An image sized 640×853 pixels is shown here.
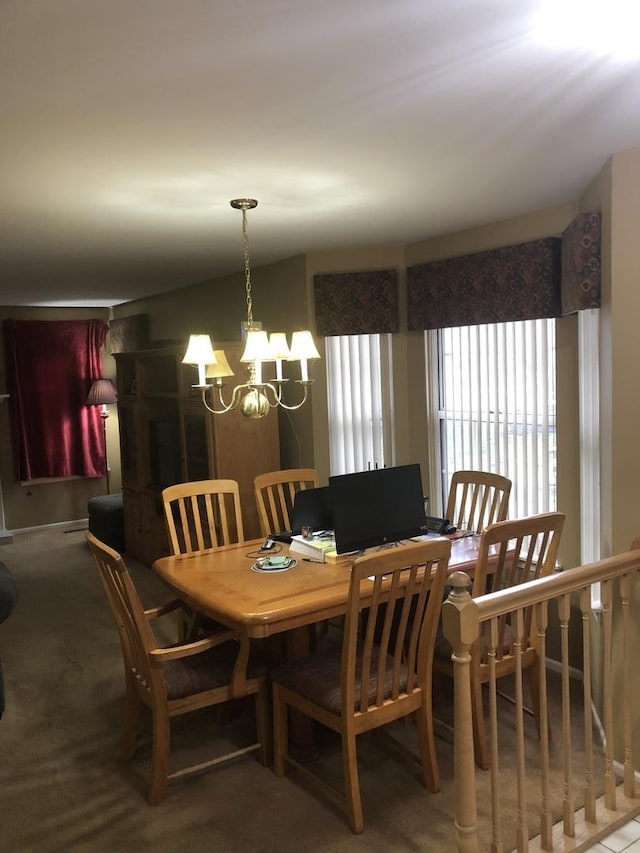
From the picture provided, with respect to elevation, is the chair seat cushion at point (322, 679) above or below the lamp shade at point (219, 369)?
below

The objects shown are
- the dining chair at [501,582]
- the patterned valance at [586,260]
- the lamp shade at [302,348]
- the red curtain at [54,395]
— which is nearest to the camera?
the dining chair at [501,582]

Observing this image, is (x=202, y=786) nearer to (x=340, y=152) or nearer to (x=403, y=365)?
(x=340, y=152)

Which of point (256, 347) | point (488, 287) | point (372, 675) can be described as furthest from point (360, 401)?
point (372, 675)

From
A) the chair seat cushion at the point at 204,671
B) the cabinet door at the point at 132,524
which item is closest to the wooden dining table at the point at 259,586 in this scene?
the chair seat cushion at the point at 204,671

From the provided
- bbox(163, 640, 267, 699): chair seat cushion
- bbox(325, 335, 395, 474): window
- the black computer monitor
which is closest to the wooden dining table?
the black computer monitor

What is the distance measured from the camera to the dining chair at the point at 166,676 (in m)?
2.61

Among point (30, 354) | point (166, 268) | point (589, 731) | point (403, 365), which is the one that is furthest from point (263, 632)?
point (30, 354)

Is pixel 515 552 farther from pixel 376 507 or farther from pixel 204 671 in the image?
pixel 204 671

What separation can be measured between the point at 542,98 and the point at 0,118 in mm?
1606

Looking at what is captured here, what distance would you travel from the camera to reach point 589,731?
2332 mm

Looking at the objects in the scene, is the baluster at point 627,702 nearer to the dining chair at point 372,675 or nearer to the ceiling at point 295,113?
the dining chair at point 372,675

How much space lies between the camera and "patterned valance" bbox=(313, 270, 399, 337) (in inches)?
181

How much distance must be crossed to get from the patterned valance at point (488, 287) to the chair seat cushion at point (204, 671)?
225 centimetres

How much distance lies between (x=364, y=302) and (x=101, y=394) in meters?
4.00
